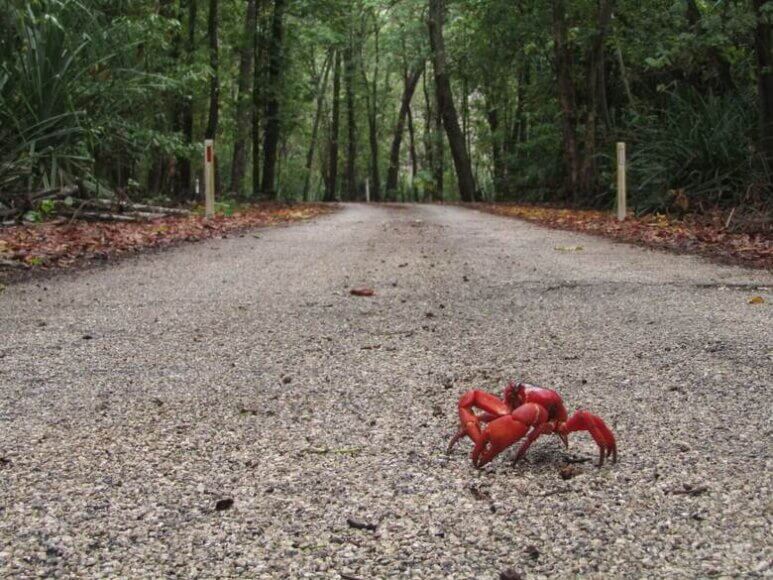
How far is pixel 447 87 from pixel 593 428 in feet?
86.0

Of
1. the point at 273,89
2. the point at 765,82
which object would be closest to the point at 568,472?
the point at 765,82

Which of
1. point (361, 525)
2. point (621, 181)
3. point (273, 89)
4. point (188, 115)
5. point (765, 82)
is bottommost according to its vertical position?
point (361, 525)

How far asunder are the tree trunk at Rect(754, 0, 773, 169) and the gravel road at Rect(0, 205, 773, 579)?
7.36 m

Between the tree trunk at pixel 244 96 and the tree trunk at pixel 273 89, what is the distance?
2.52 meters

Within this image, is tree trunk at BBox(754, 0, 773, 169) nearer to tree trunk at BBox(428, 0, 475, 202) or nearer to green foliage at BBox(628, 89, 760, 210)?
green foliage at BBox(628, 89, 760, 210)

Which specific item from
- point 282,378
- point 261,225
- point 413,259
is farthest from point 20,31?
point 282,378

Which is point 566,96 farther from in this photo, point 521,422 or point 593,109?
point 521,422

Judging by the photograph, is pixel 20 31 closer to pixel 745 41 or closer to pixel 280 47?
pixel 745 41

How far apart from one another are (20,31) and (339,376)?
7.91 m

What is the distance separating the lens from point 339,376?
107 inches

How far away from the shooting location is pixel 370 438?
204 centimetres

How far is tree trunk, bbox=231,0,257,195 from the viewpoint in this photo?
18.4m

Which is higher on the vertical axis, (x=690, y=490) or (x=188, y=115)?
Result: (x=188, y=115)

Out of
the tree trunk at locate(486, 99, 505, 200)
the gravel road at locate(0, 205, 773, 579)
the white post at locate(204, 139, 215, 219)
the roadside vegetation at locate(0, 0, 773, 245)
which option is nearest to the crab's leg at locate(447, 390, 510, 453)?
the gravel road at locate(0, 205, 773, 579)
